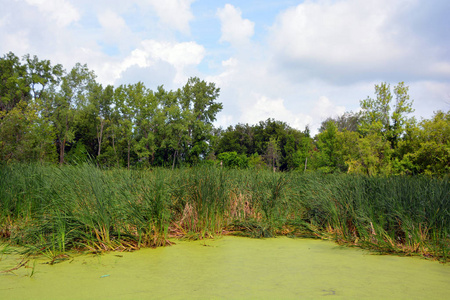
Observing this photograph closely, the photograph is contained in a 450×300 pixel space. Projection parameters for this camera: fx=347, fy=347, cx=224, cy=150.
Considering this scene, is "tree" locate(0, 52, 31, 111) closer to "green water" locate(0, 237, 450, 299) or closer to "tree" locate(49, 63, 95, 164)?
"tree" locate(49, 63, 95, 164)

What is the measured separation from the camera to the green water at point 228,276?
3.14 m

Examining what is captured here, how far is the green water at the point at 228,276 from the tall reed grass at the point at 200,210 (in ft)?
1.14

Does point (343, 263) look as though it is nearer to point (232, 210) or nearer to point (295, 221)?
point (295, 221)

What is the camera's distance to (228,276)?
3688 millimetres

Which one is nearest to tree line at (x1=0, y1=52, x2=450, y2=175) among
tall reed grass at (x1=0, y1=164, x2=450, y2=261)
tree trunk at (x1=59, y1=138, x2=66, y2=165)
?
tree trunk at (x1=59, y1=138, x2=66, y2=165)

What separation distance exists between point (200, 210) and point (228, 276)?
2.17 meters

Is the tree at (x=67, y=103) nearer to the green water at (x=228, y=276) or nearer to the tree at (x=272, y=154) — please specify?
the tree at (x=272, y=154)

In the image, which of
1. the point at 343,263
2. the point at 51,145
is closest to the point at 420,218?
the point at 343,263

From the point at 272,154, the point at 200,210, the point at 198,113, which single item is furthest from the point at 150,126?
the point at 200,210

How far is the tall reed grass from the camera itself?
451cm

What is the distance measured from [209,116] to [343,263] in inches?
1617

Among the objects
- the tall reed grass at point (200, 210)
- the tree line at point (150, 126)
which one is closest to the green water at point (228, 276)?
the tall reed grass at point (200, 210)

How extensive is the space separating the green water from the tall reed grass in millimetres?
347

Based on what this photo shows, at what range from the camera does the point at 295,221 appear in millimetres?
6625
